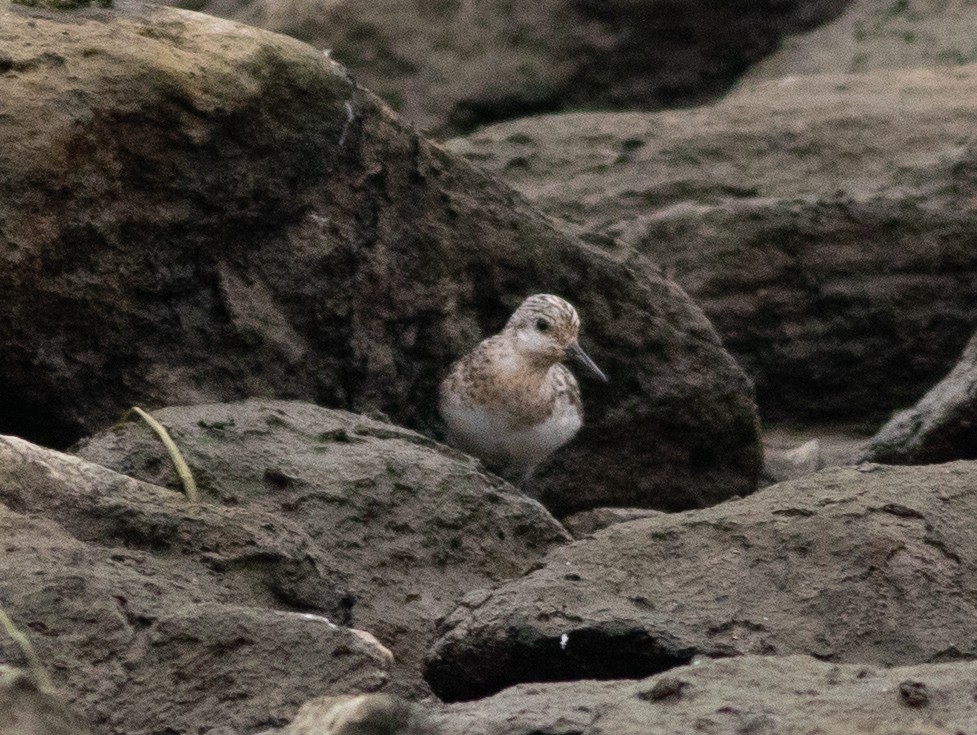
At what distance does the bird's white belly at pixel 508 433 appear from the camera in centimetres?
956

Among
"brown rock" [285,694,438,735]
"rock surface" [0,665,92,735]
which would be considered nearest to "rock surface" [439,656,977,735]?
"brown rock" [285,694,438,735]

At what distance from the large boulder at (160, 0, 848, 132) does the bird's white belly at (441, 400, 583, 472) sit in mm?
4441

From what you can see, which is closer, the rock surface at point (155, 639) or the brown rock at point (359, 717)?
the brown rock at point (359, 717)

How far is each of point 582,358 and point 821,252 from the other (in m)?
2.25

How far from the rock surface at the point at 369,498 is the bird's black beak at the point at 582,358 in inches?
81.6

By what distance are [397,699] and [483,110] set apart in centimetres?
976

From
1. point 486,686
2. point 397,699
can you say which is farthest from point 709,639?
point 397,699

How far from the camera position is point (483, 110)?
553 inches

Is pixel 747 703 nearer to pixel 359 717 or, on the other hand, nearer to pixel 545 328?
pixel 359 717

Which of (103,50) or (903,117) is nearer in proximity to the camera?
(103,50)

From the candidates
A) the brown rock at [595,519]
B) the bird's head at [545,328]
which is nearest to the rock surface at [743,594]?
the brown rock at [595,519]

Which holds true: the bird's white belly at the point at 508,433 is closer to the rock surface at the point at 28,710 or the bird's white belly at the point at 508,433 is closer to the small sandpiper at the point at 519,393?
the small sandpiper at the point at 519,393

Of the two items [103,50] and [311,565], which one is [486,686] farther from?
[103,50]

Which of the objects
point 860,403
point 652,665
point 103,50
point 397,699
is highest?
point 103,50
